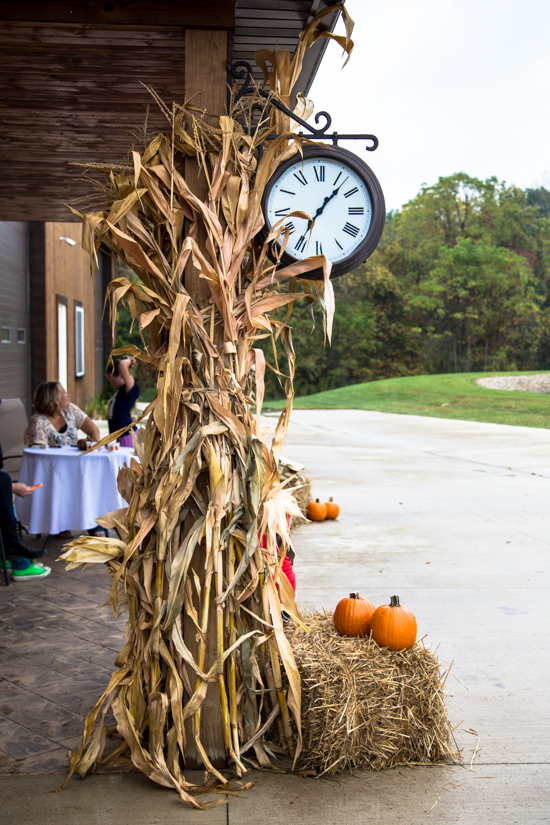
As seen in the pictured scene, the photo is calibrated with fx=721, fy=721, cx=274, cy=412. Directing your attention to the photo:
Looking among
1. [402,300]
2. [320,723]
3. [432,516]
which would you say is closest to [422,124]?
[402,300]

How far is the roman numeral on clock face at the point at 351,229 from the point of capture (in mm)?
2678

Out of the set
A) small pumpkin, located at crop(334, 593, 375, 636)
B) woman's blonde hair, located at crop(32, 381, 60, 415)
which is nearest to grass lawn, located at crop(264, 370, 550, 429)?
woman's blonde hair, located at crop(32, 381, 60, 415)

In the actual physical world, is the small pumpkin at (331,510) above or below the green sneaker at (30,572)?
above

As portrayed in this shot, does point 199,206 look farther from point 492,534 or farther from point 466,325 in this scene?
point 466,325

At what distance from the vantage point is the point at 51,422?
19.2 ft

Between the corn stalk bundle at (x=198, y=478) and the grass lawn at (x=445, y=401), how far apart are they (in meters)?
16.6

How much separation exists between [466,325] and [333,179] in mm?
45088

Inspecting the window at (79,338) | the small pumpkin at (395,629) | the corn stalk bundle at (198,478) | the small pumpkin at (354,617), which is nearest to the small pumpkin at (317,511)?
the small pumpkin at (354,617)

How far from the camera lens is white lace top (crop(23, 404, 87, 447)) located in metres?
5.64

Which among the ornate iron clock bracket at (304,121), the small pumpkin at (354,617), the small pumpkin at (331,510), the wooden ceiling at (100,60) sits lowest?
the small pumpkin at (331,510)

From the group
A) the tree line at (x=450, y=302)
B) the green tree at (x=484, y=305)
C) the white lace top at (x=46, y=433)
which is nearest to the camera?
the white lace top at (x=46, y=433)

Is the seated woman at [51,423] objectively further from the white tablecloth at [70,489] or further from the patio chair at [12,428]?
the patio chair at [12,428]

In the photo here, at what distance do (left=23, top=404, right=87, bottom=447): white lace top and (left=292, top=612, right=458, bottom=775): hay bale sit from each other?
3586 millimetres

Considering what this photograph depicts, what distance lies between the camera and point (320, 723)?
8.07ft
